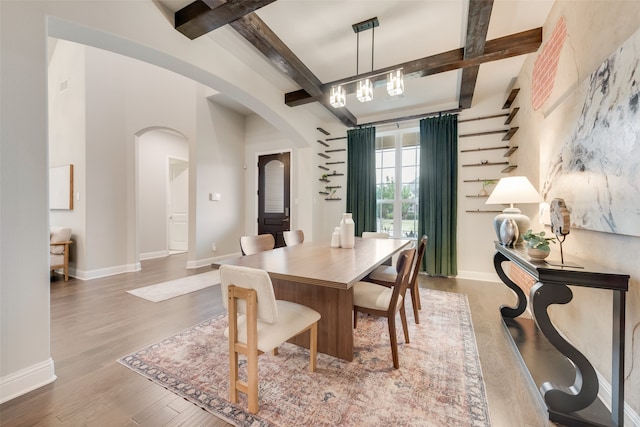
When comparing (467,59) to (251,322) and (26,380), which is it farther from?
(26,380)

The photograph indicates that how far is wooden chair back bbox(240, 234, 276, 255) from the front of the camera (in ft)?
8.30

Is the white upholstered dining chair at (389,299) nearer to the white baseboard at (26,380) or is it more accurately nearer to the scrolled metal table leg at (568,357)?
the scrolled metal table leg at (568,357)

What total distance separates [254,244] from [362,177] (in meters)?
2.81

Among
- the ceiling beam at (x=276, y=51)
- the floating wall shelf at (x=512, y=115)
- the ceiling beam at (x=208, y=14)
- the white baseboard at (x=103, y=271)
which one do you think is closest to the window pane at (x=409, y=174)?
the floating wall shelf at (x=512, y=115)

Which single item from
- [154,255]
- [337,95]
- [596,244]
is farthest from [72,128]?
[596,244]

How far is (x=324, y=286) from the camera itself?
1569 millimetres

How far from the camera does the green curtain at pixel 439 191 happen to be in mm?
4117

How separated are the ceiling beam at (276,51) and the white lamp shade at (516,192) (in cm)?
249

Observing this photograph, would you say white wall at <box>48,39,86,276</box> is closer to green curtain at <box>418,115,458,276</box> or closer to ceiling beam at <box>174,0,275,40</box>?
ceiling beam at <box>174,0,275,40</box>

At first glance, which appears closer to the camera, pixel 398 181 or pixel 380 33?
pixel 380 33

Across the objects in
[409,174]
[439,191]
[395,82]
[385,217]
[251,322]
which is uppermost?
[395,82]

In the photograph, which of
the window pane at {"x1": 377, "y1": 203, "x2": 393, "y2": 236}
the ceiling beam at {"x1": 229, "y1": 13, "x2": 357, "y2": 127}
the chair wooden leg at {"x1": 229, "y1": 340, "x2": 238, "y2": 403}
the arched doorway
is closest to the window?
the window pane at {"x1": 377, "y1": 203, "x2": 393, "y2": 236}

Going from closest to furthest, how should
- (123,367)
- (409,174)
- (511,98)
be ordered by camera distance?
1. (123,367)
2. (511,98)
3. (409,174)

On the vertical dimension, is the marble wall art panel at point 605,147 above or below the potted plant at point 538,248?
above
